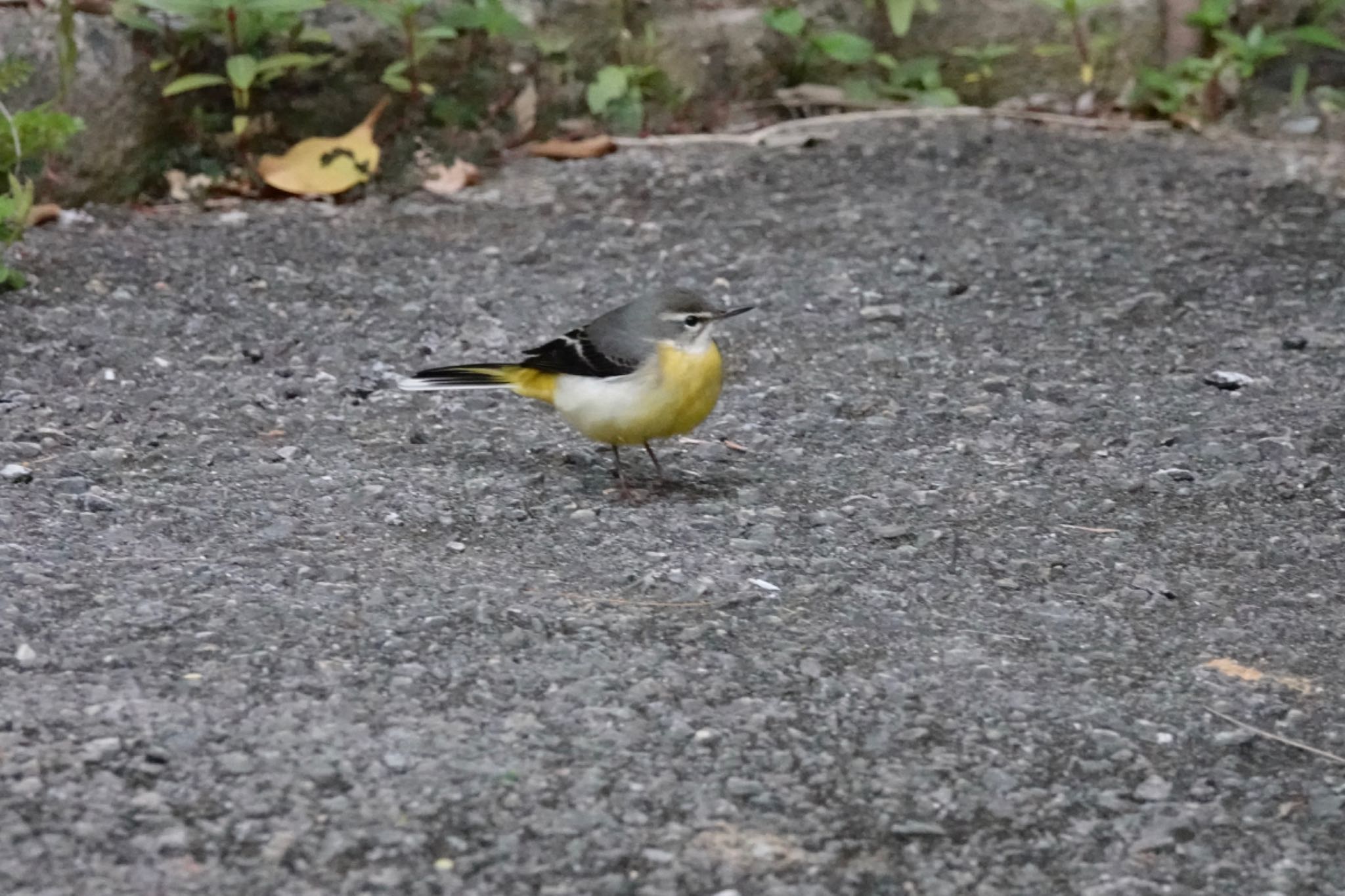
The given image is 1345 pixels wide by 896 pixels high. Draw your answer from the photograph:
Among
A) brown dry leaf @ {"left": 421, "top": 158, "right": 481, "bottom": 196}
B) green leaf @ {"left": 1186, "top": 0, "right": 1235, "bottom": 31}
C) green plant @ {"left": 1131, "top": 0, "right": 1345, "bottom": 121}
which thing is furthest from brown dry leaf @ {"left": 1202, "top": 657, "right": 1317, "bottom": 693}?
green leaf @ {"left": 1186, "top": 0, "right": 1235, "bottom": 31}

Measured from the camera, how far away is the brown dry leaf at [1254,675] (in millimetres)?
3738

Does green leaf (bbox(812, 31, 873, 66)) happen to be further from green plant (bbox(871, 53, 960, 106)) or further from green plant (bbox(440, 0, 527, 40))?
green plant (bbox(440, 0, 527, 40))

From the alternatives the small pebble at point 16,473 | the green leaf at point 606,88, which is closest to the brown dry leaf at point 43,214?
the small pebble at point 16,473

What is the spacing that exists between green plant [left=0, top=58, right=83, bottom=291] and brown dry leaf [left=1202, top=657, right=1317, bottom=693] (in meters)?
4.56

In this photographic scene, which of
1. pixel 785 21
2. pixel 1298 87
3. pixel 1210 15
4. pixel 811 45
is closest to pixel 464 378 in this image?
pixel 785 21

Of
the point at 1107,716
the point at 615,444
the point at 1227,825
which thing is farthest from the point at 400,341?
the point at 1227,825

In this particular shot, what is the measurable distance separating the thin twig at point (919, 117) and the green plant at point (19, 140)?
3.40m

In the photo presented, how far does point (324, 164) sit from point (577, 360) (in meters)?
3.35

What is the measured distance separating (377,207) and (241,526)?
3540mm

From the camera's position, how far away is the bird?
4.75 meters

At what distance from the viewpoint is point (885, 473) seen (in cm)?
511

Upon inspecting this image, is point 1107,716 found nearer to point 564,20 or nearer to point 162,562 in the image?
point 162,562

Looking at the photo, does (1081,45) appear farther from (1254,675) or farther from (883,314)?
(1254,675)

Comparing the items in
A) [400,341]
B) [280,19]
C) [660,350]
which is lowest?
[400,341]
